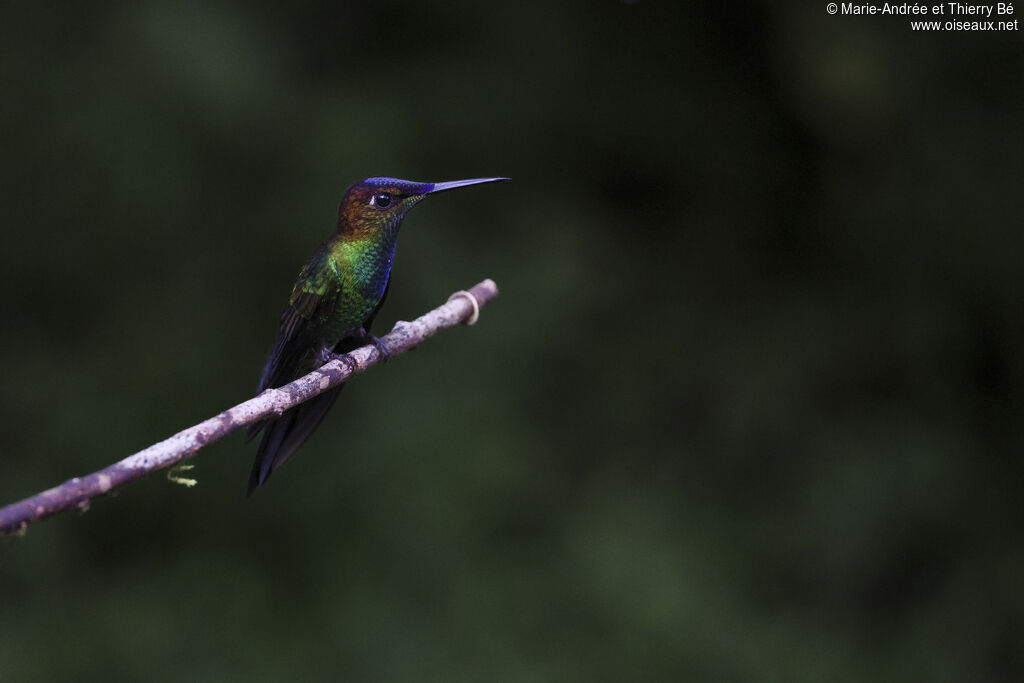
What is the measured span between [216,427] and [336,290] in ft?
1.95

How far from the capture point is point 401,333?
1.82m

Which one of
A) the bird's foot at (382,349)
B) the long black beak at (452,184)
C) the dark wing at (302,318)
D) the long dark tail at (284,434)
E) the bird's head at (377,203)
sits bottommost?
the long dark tail at (284,434)

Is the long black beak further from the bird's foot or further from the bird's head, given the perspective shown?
the bird's foot

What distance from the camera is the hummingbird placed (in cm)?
163

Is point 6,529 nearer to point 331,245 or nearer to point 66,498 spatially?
point 66,498

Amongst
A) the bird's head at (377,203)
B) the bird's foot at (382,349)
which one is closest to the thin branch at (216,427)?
the bird's foot at (382,349)

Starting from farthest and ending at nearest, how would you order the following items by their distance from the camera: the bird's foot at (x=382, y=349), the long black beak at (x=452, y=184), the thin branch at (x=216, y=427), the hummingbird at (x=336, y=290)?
the bird's foot at (x=382, y=349)
the hummingbird at (x=336, y=290)
the long black beak at (x=452, y=184)
the thin branch at (x=216, y=427)

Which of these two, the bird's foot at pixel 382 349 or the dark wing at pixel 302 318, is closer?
the dark wing at pixel 302 318

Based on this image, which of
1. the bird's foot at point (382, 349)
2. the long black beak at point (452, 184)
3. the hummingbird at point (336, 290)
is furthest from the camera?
the bird's foot at point (382, 349)

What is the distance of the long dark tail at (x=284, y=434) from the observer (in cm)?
147

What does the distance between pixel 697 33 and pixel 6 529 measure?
4.24 meters

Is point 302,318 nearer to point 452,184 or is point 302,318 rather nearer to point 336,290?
point 336,290

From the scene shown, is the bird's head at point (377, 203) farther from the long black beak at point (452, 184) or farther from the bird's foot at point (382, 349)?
the bird's foot at point (382, 349)

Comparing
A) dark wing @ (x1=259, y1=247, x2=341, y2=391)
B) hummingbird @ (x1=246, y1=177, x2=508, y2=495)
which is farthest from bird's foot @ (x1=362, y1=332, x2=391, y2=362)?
dark wing @ (x1=259, y1=247, x2=341, y2=391)
